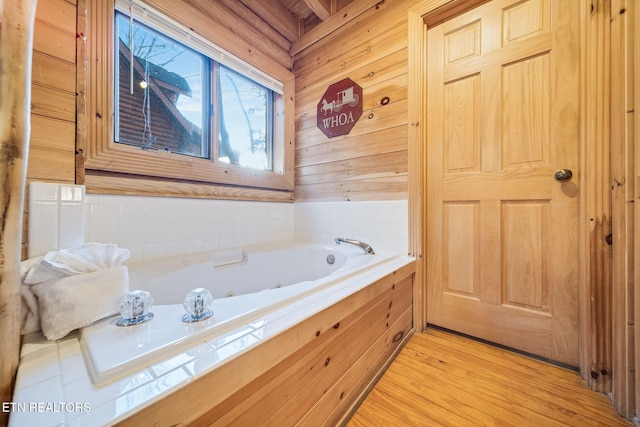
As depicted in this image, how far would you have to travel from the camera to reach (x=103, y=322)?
1.85ft

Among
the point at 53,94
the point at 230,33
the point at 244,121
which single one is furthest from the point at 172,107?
the point at 53,94

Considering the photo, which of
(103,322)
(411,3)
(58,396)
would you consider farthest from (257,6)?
(58,396)

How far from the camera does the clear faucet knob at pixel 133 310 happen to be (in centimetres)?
→ 56

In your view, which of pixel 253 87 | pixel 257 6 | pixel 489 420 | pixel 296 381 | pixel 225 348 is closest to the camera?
pixel 225 348

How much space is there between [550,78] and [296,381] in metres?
1.70

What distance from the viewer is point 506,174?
47.6 inches

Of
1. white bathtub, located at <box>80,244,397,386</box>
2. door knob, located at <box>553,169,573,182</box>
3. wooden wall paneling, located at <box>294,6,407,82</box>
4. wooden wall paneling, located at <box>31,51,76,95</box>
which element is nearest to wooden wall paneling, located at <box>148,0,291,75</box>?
wooden wall paneling, located at <box>294,6,407,82</box>

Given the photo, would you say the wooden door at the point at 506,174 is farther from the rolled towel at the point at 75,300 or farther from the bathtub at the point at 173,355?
the rolled towel at the point at 75,300

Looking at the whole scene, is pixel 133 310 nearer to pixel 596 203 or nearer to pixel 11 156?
pixel 11 156

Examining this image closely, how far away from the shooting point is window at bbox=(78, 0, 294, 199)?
1.18 meters

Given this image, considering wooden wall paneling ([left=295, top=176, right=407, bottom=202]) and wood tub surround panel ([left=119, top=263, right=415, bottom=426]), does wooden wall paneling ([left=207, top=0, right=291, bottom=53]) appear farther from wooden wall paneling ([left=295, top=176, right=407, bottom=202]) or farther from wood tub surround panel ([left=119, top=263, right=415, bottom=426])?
wood tub surround panel ([left=119, top=263, right=415, bottom=426])

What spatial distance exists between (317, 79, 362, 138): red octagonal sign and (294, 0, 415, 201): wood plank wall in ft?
0.14

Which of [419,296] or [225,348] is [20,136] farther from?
[419,296]

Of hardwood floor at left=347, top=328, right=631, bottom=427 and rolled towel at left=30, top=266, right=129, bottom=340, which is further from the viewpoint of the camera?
hardwood floor at left=347, top=328, right=631, bottom=427
